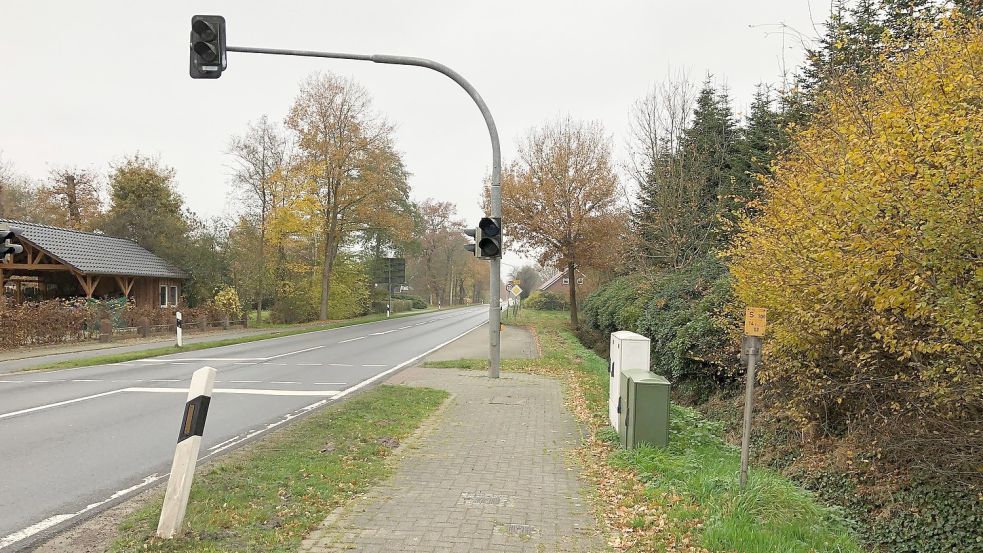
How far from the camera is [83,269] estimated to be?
84.7ft

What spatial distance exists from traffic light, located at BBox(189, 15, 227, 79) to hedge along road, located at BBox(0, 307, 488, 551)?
4.89 metres

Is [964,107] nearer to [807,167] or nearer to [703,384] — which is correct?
[807,167]

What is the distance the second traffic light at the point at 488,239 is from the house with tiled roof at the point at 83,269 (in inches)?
847

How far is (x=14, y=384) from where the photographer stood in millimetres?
11961

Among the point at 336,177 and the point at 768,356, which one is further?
the point at 336,177

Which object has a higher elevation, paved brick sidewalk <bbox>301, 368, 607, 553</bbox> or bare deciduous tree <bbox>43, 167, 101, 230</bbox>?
bare deciduous tree <bbox>43, 167, 101, 230</bbox>

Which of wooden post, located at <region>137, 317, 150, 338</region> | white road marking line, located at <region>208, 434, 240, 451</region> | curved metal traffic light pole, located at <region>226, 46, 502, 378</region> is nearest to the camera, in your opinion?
white road marking line, located at <region>208, 434, 240, 451</region>

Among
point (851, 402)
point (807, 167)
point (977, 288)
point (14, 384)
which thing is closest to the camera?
point (977, 288)

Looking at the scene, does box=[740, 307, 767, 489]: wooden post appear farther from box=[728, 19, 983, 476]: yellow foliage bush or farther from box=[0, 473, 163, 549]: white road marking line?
box=[0, 473, 163, 549]: white road marking line

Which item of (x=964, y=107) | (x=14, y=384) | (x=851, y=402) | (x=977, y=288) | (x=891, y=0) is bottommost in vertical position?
→ (x=14, y=384)

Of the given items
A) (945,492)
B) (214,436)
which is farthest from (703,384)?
(214,436)

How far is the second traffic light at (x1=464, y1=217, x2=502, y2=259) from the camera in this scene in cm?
1191

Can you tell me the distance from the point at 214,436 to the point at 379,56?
662 cm

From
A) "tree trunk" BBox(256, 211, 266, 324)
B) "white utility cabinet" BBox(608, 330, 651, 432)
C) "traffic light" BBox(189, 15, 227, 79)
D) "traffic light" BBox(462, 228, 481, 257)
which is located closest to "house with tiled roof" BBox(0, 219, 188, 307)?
"tree trunk" BBox(256, 211, 266, 324)
